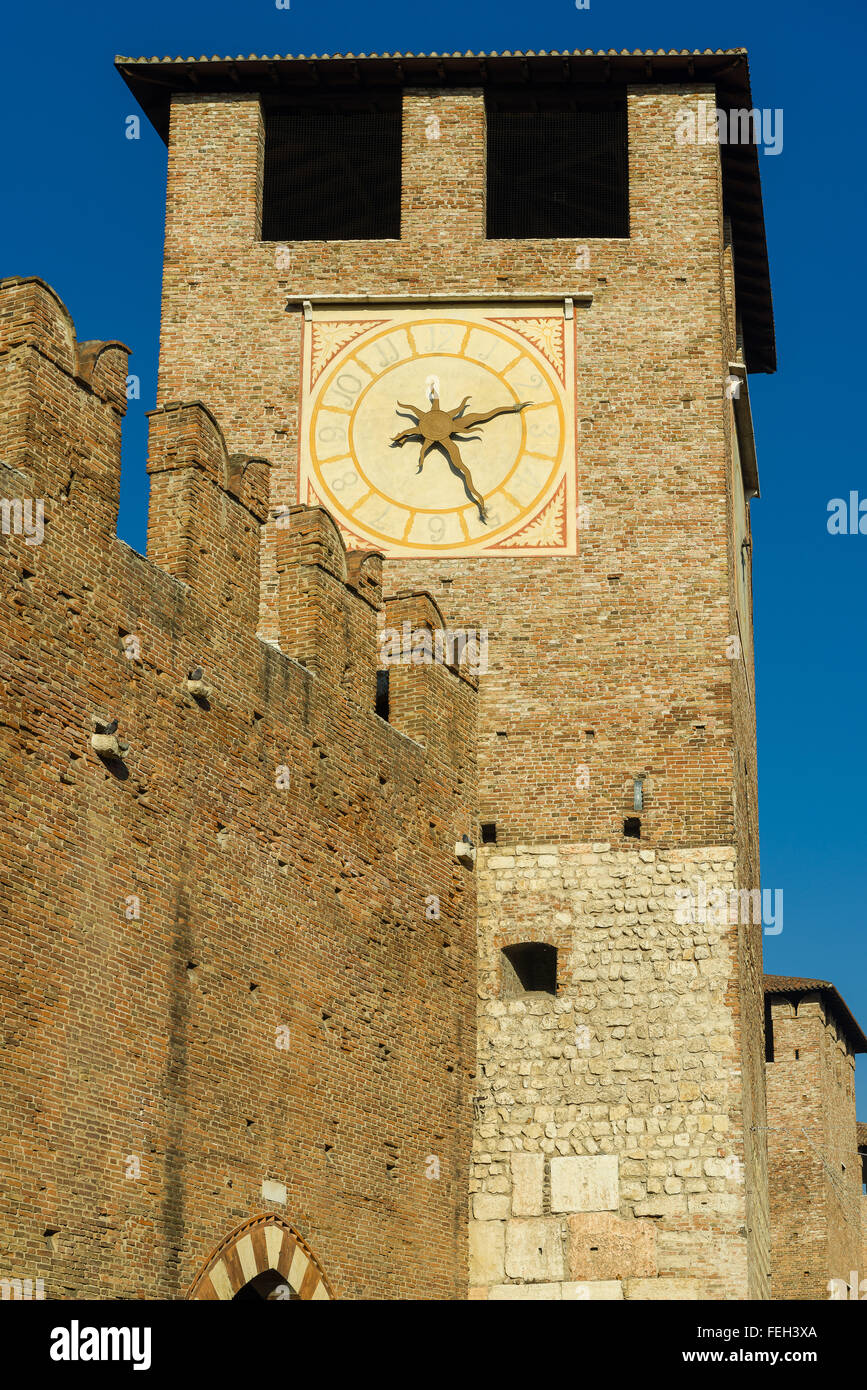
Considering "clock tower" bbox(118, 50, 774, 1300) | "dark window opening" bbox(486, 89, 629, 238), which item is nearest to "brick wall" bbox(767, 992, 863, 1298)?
"clock tower" bbox(118, 50, 774, 1300)

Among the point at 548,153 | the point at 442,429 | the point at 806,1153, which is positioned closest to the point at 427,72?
the point at 548,153

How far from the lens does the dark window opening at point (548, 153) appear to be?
878 inches

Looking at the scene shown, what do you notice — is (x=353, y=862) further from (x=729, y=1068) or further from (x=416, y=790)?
(x=729, y=1068)

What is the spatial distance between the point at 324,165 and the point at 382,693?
660 centimetres

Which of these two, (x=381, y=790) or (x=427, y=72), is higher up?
(x=427, y=72)

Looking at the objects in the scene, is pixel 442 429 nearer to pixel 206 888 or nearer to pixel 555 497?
pixel 555 497

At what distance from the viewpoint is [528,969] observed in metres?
19.5

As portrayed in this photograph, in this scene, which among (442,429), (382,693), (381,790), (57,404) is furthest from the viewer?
(442,429)

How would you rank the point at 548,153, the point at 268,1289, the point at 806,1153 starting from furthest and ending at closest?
the point at 806,1153 < the point at 548,153 < the point at 268,1289

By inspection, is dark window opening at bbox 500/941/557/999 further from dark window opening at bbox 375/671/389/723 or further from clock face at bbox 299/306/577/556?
clock face at bbox 299/306/577/556

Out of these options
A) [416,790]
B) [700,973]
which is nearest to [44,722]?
[416,790]

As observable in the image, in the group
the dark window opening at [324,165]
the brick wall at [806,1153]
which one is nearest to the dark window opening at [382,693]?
the dark window opening at [324,165]

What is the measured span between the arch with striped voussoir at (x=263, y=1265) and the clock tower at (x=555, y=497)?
2.03m

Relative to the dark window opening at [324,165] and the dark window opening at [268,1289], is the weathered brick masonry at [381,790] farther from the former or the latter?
the dark window opening at [324,165]
